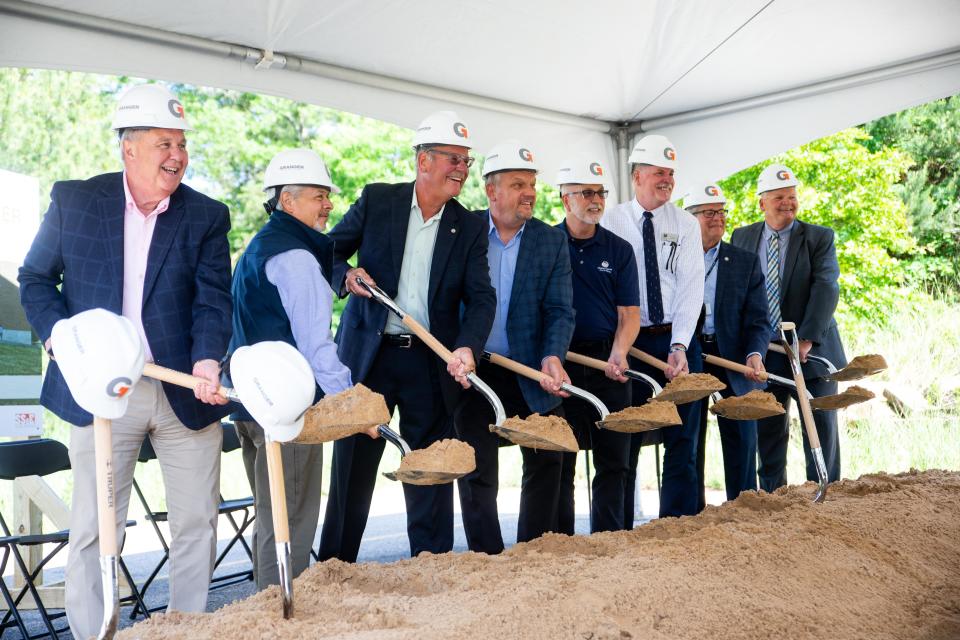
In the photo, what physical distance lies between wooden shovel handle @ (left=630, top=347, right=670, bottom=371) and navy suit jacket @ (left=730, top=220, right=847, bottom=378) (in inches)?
53.2

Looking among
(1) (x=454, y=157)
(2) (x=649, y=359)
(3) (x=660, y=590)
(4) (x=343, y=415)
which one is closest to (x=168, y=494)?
(4) (x=343, y=415)

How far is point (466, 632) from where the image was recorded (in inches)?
93.2

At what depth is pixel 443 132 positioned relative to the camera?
4.57 metres

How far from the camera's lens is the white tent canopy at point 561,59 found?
4684 millimetres

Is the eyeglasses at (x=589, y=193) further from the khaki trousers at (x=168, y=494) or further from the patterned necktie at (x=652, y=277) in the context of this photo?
the khaki trousers at (x=168, y=494)

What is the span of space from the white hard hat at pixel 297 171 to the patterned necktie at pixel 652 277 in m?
2.19

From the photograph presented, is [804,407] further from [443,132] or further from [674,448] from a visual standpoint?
[443,132]

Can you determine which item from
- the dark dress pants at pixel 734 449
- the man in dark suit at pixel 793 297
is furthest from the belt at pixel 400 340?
the man in dark suit at pixel 793 297

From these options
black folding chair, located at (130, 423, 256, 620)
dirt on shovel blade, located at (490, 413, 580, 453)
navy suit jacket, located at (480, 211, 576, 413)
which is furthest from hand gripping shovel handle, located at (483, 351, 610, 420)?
black folding chair, located at (130, 423, 256, 620)

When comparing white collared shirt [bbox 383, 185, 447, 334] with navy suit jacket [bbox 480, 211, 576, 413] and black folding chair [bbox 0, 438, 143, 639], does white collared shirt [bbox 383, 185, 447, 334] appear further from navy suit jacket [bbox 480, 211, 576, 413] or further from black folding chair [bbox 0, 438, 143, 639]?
black folding chair [bbox 0, 438, 143, 639]

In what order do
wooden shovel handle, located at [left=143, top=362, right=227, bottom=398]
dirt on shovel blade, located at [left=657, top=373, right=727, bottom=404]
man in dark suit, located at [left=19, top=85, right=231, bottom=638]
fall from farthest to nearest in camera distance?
dirt on shovel blade, located at [left=657, top=373, right=727, bottom=404], man in dark suit, located at [left=19, top=85, right=231, bottom=638], wooden shovel handle, located at [left=143, top=362, right=227, bottom=398]

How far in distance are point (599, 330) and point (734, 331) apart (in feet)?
4.07

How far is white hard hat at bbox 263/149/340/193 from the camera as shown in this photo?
4086 millimetres

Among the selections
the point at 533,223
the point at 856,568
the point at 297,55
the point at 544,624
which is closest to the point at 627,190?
the point at 533,223
